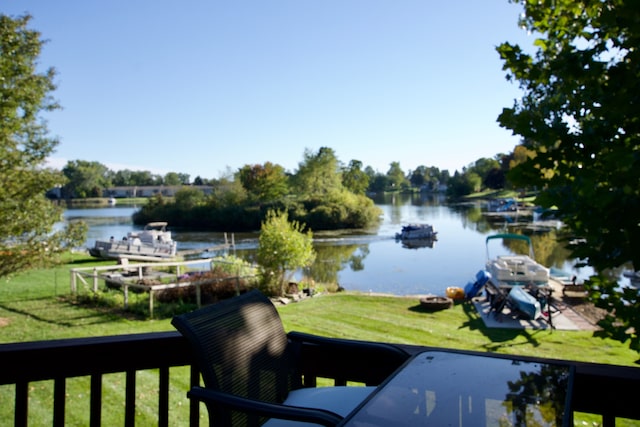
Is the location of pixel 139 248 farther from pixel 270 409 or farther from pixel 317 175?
pixel 317 175

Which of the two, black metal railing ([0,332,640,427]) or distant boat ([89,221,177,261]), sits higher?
black metal railing ([0,332,640,427])

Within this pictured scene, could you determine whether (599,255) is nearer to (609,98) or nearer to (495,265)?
(609,98)

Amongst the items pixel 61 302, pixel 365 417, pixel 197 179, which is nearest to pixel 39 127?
pixel 61 302

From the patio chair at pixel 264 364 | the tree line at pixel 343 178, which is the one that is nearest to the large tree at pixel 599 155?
the patio chair at pixel 264 364

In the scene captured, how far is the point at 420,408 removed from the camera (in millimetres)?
1338

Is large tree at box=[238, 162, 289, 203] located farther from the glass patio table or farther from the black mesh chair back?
the glass patio table

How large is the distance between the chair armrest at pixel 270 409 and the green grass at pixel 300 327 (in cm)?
397

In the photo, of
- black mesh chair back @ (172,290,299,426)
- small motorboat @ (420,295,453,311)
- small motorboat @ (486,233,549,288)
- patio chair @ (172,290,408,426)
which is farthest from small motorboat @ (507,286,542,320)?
black mesh chair back @ (172,290,299,426)

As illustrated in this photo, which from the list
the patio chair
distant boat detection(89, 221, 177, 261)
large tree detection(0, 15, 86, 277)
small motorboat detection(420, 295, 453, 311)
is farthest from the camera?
distant boat detection(89, 221, 177, 261)

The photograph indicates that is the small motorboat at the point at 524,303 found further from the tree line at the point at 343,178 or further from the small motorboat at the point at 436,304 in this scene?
the tree line at the point at 343,178

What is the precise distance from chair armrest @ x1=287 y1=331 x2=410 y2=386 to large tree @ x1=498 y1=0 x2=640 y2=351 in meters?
0.83

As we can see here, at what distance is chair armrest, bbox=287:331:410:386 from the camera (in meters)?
1.91

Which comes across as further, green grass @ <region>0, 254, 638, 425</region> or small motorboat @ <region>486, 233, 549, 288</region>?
small motorboat @ <region>486, 233, 549, 288</region>

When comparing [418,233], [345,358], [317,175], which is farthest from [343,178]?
[345,358]
